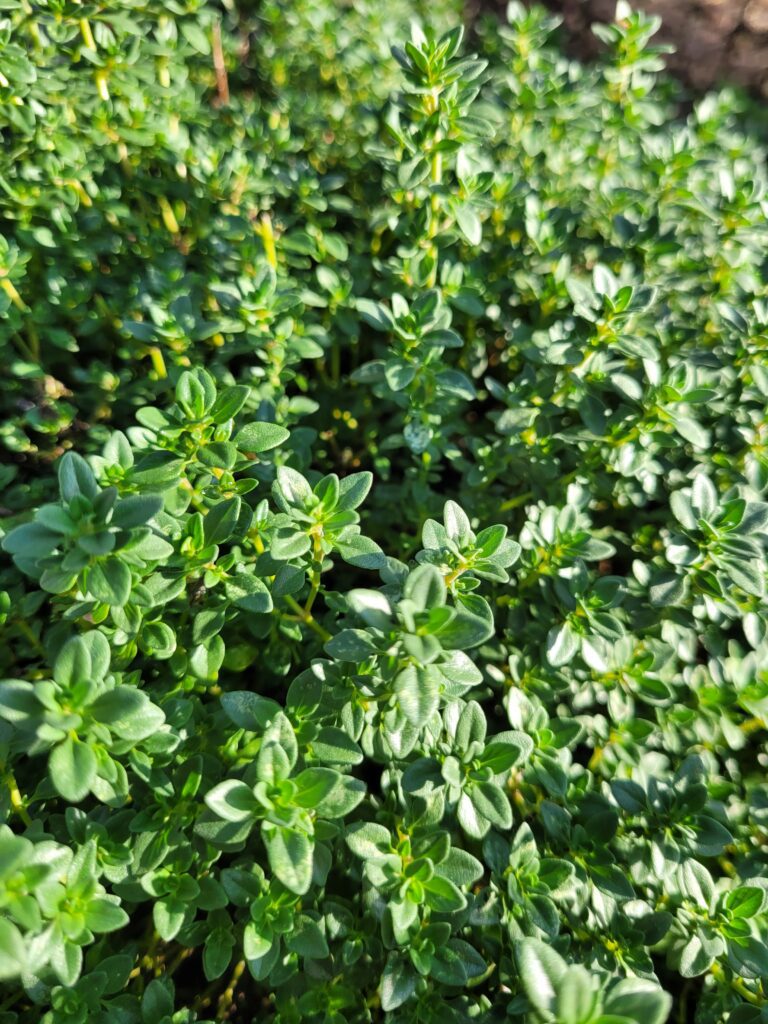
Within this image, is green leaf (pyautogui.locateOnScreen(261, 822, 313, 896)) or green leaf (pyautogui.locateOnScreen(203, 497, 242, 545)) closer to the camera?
green leaf (pyautogui.locateOnScreen(261, 822, 313, 896))

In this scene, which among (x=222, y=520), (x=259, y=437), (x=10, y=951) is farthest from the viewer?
(x=259, y=437)

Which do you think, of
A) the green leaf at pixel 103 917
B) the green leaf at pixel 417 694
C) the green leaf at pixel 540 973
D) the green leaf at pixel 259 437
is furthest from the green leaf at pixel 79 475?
the green leaf at pixel 540 973

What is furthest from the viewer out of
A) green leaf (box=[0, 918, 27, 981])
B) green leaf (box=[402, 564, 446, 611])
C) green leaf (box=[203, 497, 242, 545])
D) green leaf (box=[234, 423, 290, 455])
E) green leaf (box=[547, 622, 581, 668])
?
green leaf (box=[547, 622, 581, 668])

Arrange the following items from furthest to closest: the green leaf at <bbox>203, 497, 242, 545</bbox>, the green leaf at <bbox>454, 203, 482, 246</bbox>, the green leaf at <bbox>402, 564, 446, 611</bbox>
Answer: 1. the green leaf at <bbox>454, 203, 482, 246</bbox>
2. the green leaf at <bbox>203, 497, 242, 545</bbox>
3. the green leaf at <bbox>402, 564, 446, 611</bbox>

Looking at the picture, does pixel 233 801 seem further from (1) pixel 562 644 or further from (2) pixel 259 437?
(1) pixel 562 644

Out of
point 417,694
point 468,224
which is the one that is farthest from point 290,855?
point 468,224

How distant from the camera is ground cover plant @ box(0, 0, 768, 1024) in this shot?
4.43ft

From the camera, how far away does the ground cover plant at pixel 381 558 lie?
4.43ft

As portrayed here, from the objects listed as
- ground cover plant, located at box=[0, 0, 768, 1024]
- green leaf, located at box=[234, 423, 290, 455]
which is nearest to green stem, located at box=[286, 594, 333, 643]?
ground cover plant, located at box=[0, 0, 768, 1024]

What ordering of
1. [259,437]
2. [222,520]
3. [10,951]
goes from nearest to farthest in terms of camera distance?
[10,951], [222,520], [259,437]

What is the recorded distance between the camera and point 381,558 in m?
1.49

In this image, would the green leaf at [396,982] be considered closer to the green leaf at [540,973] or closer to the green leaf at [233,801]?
the green leaf at [540,973]

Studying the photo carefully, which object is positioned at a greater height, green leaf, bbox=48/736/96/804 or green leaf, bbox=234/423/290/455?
green leaf, bbox=234/423/290/455

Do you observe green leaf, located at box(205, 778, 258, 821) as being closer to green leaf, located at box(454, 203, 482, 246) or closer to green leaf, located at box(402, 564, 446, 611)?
green leaf, located at box(402, 564, 446, 611)
